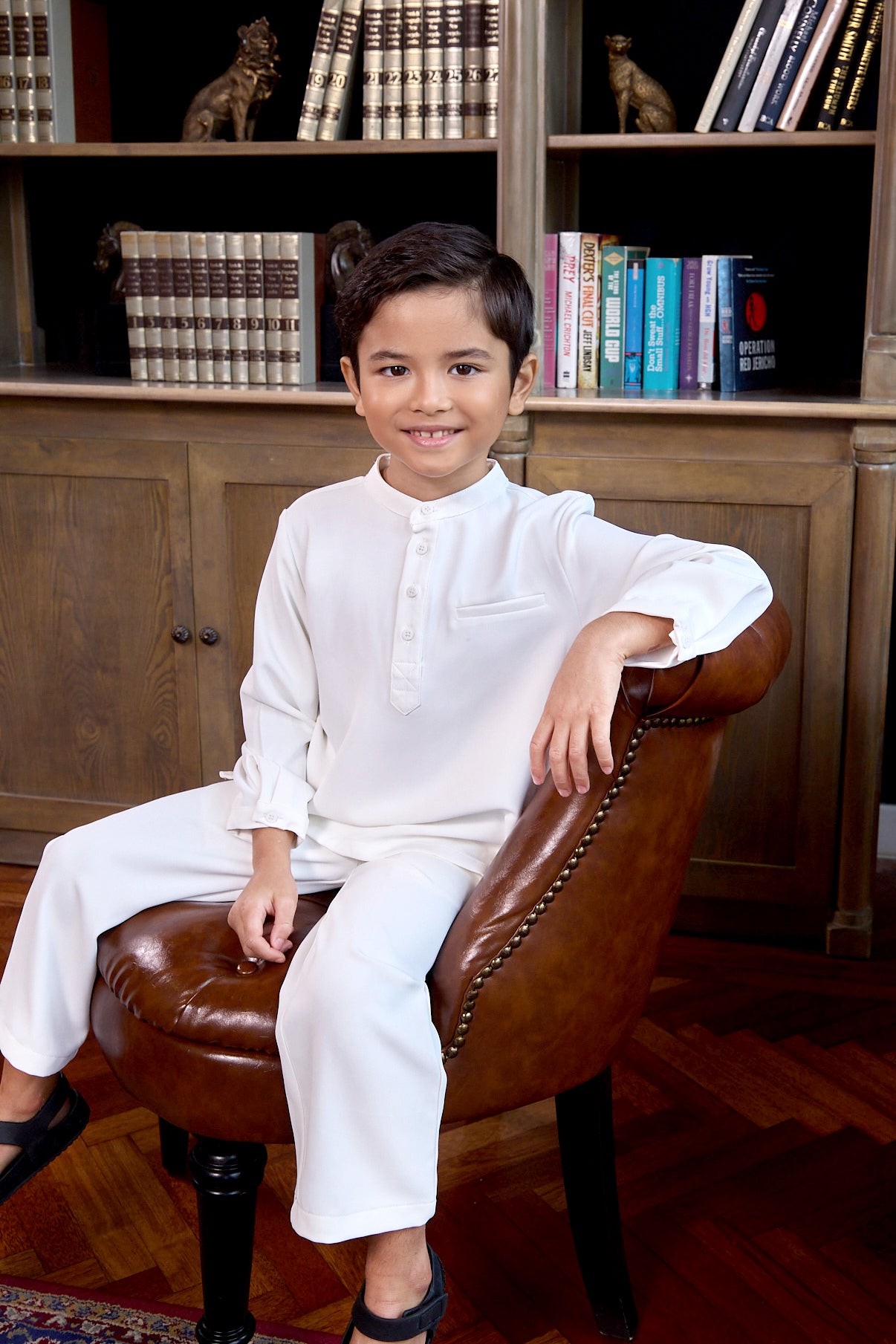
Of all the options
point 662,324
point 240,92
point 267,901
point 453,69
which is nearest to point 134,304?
point 240,92

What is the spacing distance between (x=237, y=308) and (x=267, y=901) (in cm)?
130

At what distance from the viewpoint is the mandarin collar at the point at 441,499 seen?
4.41 ft

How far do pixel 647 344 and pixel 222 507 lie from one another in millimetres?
739

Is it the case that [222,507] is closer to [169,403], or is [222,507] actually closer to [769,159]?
[169,403]

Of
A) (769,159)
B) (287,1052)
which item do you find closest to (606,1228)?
(287,1052)

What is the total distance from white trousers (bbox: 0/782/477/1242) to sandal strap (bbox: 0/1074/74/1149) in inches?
1.8

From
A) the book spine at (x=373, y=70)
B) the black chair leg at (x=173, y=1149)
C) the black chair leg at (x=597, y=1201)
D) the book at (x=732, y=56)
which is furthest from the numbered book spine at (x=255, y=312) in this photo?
the black chair leg at (x=597, y=1201)

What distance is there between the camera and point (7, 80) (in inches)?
88.0

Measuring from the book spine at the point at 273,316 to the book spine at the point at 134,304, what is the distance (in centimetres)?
Answer: 23

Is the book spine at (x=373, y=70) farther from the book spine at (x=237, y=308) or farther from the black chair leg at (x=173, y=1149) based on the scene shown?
the black chair leg at (x=173, y=1149)

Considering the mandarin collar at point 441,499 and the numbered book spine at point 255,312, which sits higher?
the numbered book spine at point 255,312

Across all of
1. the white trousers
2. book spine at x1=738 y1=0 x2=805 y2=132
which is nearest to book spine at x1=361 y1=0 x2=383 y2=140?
book spine at x1=738 y1=0 x2=805 y2=132

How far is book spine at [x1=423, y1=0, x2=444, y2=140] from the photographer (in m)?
2.03

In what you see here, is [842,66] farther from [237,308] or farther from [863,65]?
[237,308]
